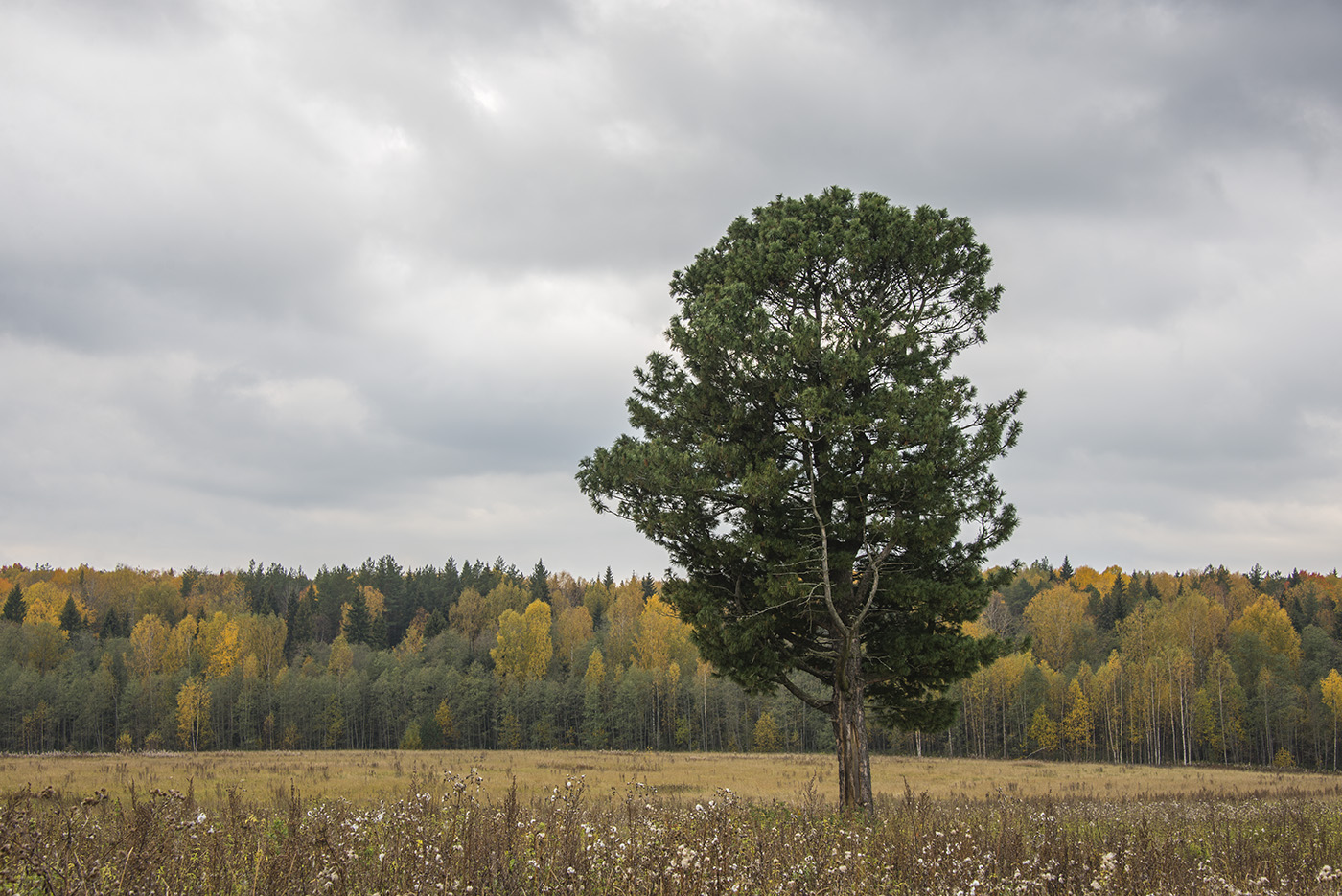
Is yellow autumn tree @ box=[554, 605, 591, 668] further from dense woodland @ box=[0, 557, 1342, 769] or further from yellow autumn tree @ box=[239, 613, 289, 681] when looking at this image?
yellow autumn tree @ box=[239, 613, 289, 681]

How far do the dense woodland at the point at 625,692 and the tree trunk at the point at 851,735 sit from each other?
52.8 m

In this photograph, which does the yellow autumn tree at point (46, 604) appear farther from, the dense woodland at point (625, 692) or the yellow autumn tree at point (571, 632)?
the yellow autumn tree at point (571, 632)

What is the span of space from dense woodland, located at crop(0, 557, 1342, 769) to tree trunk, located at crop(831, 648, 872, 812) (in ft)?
173

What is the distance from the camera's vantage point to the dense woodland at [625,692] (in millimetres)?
70562

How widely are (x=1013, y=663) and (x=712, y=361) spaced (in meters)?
70.2

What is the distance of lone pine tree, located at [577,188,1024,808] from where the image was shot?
13273mm

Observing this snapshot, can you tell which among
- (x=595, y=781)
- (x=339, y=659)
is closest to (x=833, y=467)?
(x=595, y=781)

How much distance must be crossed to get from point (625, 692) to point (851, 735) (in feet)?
209

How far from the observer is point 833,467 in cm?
1402

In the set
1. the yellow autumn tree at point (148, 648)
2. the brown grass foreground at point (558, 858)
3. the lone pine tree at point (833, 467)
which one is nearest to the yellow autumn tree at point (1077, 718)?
the lone pine tree at point (833, 467)

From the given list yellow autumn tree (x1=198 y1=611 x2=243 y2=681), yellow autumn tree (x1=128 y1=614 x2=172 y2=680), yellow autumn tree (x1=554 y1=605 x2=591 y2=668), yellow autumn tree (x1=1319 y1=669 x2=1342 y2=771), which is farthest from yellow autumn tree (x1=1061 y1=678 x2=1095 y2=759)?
yellow autumn tree (x1=128 y1=614 x2=172 y2=680)

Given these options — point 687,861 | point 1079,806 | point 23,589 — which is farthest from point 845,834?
point 23,589

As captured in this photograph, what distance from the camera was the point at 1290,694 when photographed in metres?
66.7

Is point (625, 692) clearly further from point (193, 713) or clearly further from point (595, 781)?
point (595, 781)
